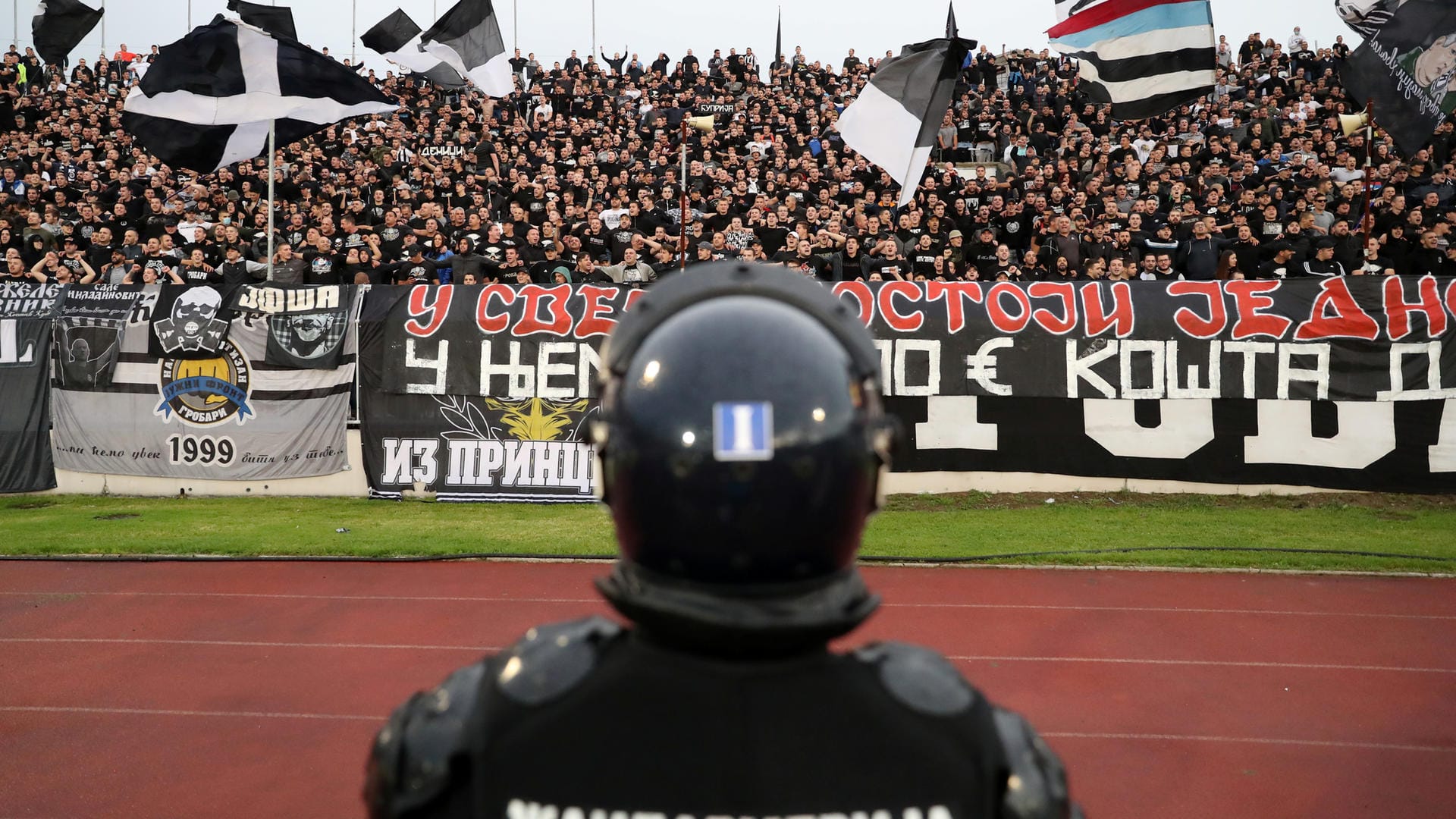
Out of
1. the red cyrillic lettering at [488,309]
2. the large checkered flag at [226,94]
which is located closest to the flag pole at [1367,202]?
the red cyrillic lettering at [488,309]

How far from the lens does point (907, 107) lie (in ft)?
35.8

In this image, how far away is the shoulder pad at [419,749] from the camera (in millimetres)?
1220

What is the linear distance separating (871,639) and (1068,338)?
19.7 feet

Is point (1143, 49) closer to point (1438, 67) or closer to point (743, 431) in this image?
point (1438, 67)

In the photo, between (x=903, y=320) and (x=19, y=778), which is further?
(x=903, y=320)

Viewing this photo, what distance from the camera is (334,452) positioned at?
40.1ft

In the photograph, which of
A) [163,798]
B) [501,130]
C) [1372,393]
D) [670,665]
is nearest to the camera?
[670,665]

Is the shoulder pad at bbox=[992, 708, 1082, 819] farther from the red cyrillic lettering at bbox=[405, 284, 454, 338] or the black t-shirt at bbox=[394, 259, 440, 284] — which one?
the black t-shirt at bbox=[394, 259, 440, 284]

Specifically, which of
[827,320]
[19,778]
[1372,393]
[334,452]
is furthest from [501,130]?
[827,320]

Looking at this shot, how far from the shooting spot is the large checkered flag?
40.4ft

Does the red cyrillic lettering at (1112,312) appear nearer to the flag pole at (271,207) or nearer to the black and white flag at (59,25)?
the flag pole at (271,207)

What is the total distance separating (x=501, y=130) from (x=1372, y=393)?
17218 millimetres

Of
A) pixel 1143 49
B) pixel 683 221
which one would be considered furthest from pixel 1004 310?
pixel 683 221

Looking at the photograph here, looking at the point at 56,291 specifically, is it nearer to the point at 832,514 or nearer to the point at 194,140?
the point at 194,140
